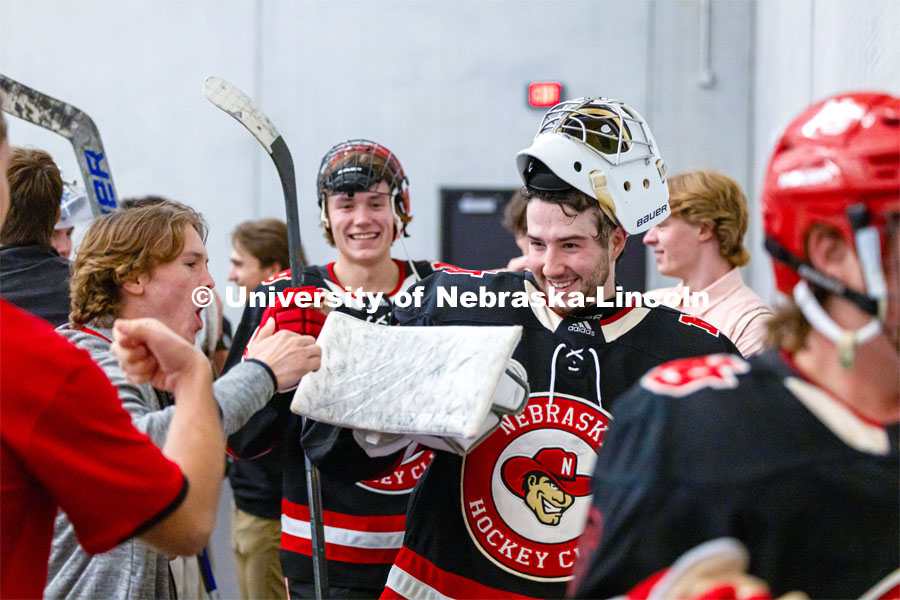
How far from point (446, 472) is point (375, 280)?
0.93 m

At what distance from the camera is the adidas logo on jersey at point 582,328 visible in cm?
161

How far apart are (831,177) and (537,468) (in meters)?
0.82

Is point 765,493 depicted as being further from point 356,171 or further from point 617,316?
point 356,171

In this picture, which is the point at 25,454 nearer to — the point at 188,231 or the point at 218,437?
the point at 218,437

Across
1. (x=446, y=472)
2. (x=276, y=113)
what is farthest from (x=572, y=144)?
(x=276, y=113)

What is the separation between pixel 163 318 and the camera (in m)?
1.59

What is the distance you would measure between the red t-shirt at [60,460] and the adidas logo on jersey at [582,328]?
2.62 ft

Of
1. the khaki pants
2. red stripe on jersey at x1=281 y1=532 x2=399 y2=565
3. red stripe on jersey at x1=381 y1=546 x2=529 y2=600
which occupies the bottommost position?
the khaki pants

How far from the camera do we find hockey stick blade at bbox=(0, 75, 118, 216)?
81.6 inches

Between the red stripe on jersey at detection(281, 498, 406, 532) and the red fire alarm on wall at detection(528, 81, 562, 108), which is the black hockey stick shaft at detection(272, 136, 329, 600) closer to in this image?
the red stripe on jersey at detection(281, 498, 406, 532)

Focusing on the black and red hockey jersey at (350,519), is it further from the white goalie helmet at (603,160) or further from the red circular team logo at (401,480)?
the white goalie helmet at (603,160)

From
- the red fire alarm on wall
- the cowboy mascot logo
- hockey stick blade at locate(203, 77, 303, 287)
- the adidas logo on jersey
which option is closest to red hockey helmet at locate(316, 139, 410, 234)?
hockey stick blade at locate(203, 77, 303, 287)

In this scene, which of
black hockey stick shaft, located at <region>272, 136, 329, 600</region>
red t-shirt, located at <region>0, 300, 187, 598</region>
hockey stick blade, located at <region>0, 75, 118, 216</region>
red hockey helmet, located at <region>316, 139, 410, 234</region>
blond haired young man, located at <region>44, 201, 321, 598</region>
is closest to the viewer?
red t-shirt, located at <region>0, 300, 187, 598</region>

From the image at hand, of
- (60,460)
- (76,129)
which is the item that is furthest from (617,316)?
(76,129)
